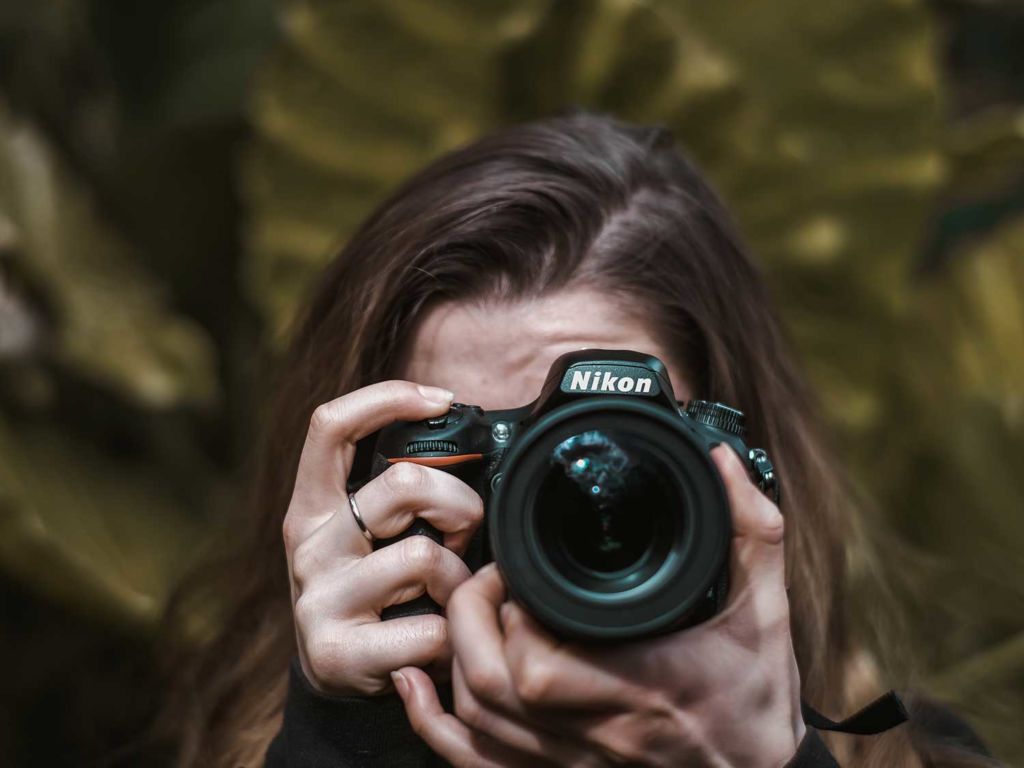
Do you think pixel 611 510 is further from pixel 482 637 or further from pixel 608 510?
pixel 482 637

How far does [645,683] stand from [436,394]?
25 centimetres

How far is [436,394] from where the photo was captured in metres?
0.74

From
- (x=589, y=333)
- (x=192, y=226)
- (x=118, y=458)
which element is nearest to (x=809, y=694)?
(x=589, y=333)

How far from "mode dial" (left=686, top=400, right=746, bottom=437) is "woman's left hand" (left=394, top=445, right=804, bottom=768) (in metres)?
0.07

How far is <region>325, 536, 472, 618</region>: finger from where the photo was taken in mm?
701

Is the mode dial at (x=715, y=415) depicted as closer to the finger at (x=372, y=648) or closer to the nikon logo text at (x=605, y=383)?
the nikon logo text at (x=605, y=383)

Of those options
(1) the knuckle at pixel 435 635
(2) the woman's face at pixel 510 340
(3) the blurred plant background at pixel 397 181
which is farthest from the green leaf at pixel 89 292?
(1) the knuckle at pixel 435 635

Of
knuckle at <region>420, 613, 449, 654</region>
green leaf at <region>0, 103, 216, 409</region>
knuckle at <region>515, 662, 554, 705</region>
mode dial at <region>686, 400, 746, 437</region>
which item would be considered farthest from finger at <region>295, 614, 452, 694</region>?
green leaf at <region>0, 103, 216, 409</region>

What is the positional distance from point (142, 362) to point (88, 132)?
712mm

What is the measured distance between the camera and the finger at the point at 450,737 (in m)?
0.65

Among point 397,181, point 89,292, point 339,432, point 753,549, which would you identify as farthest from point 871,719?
point 89,292

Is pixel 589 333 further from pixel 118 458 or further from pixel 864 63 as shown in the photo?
pixel 118 458

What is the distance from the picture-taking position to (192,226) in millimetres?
1813

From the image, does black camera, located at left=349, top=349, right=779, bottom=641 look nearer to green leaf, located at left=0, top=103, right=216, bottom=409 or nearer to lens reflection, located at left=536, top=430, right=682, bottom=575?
lens reflection, located at left=536, top=430, right=682, bottom=575
